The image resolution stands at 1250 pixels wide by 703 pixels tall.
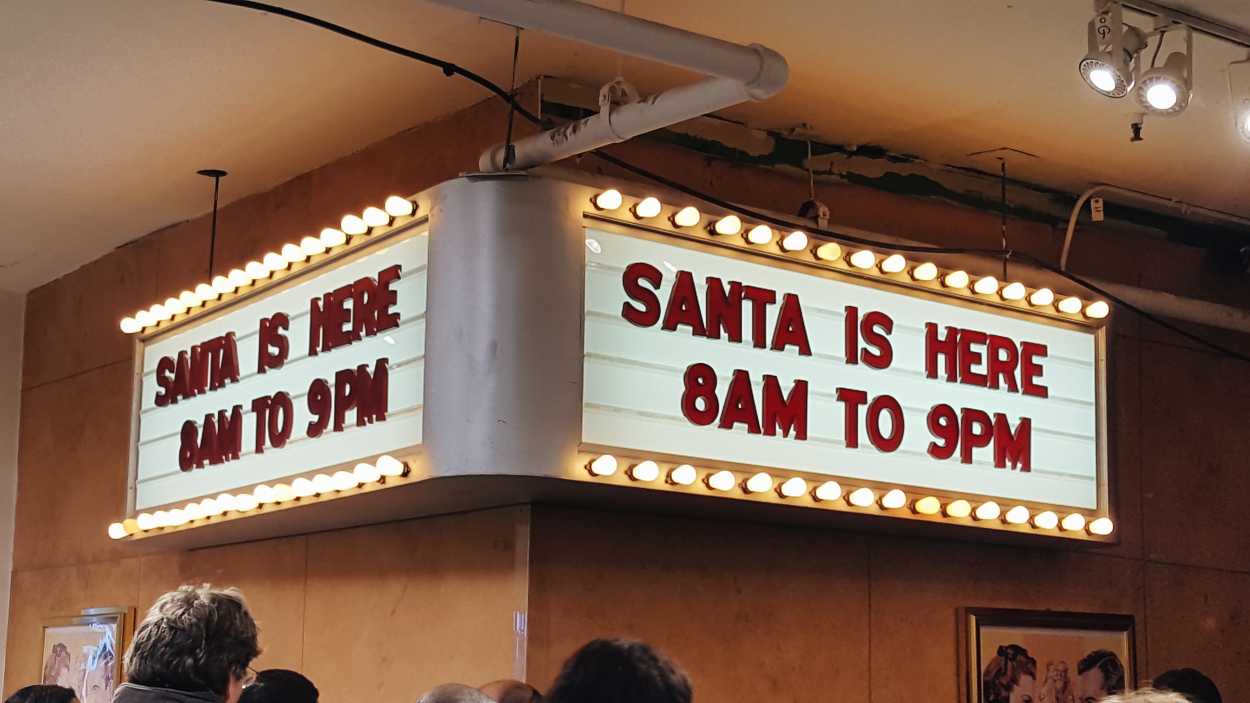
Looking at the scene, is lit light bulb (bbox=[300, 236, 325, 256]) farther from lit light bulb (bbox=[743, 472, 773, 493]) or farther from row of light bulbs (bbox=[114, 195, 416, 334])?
lit light bulb (bbox=[743, 472, 773, 493])

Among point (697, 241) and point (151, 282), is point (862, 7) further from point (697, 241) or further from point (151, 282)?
point (151, 282)

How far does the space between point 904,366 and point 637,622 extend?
142 cm

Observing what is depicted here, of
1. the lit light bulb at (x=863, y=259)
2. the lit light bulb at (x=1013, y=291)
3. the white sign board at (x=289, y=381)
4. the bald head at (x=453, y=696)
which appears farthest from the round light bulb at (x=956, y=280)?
the bald head at (x=453, y=696)

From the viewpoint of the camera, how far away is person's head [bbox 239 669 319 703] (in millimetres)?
4441

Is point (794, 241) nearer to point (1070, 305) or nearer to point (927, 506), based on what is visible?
point (927, 506)

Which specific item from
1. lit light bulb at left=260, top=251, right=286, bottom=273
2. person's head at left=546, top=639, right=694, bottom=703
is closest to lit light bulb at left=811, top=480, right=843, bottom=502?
lit light bulb at left=260, top=251, right=286, bottom=273

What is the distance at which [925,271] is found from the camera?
6340 mm

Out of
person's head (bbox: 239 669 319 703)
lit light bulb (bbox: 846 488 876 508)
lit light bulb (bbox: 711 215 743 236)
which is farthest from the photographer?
lit light bulb (bbox: 846 488 876 508)

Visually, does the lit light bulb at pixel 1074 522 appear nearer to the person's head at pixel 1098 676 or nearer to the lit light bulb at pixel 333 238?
the person's head at pixel 1098 676

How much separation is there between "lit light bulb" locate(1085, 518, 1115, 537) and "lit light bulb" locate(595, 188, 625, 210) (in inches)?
104

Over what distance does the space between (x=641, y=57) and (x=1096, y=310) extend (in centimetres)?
301

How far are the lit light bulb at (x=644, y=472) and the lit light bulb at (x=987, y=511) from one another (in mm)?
1589

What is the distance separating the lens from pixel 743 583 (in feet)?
20.9

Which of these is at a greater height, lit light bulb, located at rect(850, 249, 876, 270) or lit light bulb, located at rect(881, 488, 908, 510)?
lit light bulb, located at rect(850, 249, 876, 270)
